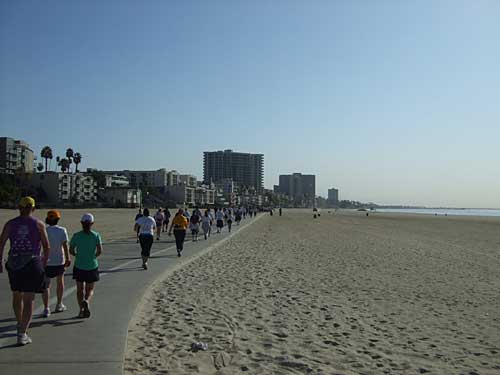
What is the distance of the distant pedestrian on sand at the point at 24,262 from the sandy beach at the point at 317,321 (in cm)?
121

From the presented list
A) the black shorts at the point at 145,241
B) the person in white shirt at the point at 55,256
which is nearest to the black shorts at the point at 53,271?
the person in white shirt at the point at 55,256

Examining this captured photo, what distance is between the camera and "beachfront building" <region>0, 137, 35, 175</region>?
114m

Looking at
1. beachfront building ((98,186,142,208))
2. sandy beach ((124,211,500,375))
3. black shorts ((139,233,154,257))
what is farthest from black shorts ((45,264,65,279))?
beachfront building ((98,186,142,208))

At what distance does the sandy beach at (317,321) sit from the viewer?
5.10 m

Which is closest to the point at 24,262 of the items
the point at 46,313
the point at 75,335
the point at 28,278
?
the point at 28,278

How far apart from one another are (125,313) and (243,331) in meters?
1.69

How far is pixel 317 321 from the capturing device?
276 inches

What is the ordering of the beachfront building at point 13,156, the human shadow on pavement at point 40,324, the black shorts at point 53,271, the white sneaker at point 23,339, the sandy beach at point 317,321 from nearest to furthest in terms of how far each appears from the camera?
the white sneaker at point 23,339 → the sandy beach at point 317,321 → the human shadow on pavement at point 40,324 → the black shorts at point 53,271 → the beachfront building at point 13,156

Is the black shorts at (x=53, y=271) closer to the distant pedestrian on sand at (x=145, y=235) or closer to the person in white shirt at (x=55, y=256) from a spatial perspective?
the person in white shirt at (x=55, y=256)

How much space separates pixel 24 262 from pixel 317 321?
4.18m

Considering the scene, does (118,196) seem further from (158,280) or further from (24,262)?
(24,262)

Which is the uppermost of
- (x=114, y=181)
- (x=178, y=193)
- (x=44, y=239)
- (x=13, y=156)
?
(x=13, y=156)

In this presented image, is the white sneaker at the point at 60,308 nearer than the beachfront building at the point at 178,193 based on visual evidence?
Yes

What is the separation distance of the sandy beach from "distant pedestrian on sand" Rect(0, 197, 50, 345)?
1213 mm
